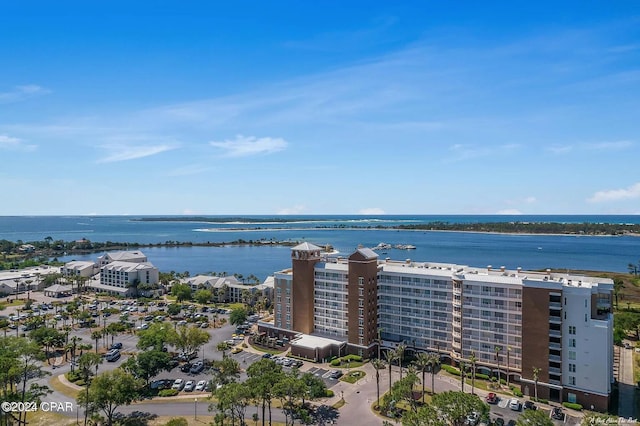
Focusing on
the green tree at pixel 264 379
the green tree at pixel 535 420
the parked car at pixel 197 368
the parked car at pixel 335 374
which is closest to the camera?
the green tree at pixel 535 420

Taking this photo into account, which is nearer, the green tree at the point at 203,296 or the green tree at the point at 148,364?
the green tree at the point at 148,364

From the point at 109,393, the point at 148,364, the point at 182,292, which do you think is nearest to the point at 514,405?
the point at 109,393

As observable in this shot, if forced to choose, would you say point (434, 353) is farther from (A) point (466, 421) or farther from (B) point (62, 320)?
(B) point (62, 320)

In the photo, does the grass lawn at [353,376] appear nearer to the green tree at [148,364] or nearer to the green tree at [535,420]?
the green tree at [148,364]

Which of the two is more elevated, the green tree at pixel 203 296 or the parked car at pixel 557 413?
the green tree at pixel 203 296

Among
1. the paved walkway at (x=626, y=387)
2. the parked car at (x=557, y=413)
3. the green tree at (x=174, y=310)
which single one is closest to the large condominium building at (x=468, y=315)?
the parked car at (x=557, y=413)

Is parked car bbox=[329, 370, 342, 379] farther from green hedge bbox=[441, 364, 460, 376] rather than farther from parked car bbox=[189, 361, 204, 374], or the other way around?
parked car bbox=[189, 361, 204, 374]

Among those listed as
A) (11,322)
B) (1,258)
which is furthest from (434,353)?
(1,258)
